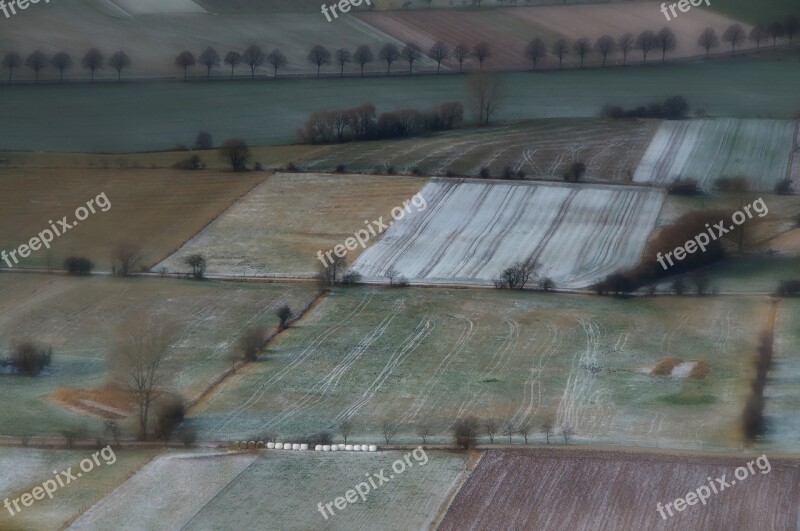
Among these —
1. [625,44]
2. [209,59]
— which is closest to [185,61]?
[209,59]

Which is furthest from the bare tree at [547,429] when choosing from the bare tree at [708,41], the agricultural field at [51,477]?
the bare tree at [708,41]

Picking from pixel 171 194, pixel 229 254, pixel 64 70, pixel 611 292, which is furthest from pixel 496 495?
pixel 64 70

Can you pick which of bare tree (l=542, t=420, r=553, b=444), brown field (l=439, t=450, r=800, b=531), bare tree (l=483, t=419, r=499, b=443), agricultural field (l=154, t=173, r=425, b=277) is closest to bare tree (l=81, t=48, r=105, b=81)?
agricultural field (l=154, t=173, r=425, b=277)

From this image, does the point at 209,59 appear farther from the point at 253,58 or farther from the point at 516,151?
the point at 516,151

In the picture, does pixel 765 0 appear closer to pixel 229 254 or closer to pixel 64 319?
pixel 229 254

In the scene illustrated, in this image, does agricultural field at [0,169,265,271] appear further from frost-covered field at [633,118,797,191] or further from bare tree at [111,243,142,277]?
frost-covered field at [633,118,797,191]

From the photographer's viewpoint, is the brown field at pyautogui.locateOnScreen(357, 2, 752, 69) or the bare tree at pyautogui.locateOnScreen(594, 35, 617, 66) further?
the brown field at pyautogui.locateOnScreen(357, 2, 752, 69)
